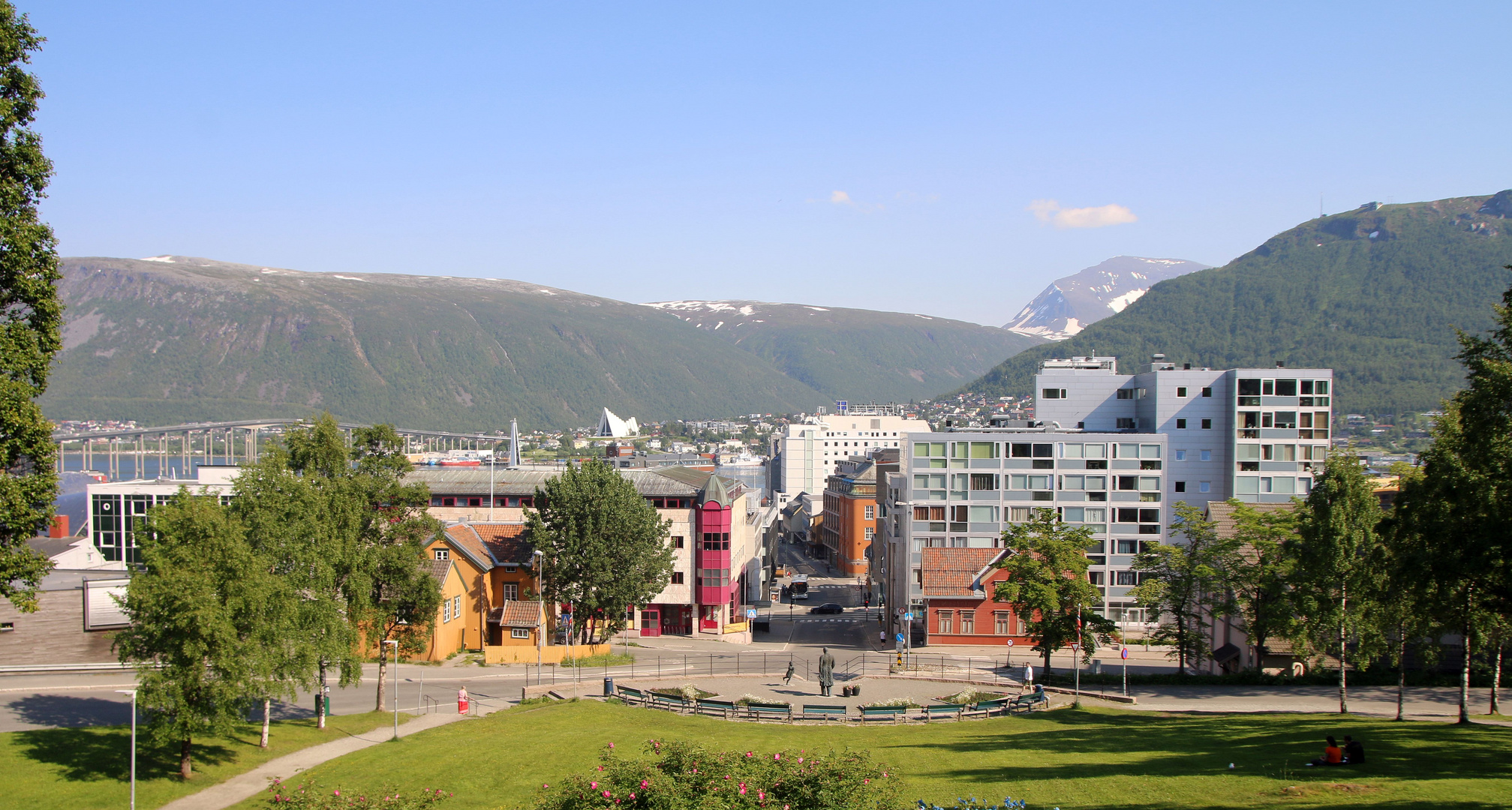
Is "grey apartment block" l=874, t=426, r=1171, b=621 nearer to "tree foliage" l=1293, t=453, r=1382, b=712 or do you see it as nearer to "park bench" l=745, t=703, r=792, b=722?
"tree foliage" l=1293, t=453, r=1382, b=712

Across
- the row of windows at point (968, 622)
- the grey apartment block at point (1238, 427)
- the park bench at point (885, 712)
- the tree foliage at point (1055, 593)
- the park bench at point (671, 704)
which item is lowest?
the row of windows at point (968, 622)

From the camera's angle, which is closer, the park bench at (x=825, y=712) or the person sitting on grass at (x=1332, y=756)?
the person sitting on grass at (x=1332, y=756)

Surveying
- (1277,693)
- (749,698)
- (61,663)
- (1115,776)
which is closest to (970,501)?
(1277,693)

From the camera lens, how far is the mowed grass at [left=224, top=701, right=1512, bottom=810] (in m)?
21.7

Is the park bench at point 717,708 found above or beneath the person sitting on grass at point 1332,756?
beneath

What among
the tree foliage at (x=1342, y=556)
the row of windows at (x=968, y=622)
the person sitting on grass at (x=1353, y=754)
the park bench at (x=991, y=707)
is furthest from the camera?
the row of windows at (x=968, y=622)

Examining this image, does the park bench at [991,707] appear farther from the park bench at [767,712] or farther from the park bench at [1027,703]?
the park bench at [767,712]

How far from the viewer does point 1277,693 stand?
42.2 m

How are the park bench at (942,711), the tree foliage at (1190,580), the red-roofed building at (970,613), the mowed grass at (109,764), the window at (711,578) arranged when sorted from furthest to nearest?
the window at (711,578) < the red-roofed building at (970,613) < the tree foliage at (1190,580) < the park bench at (942,711) < the mowed grass at (109,764)

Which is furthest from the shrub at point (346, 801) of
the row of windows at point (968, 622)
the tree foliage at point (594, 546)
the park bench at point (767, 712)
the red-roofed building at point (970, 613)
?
the row of windows at point (968, 622)

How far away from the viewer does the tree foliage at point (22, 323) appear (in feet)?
67.2

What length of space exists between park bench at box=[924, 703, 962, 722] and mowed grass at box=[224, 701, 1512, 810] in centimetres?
72

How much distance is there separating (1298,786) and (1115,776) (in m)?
4.12

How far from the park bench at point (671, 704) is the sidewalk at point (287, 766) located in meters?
7.78
